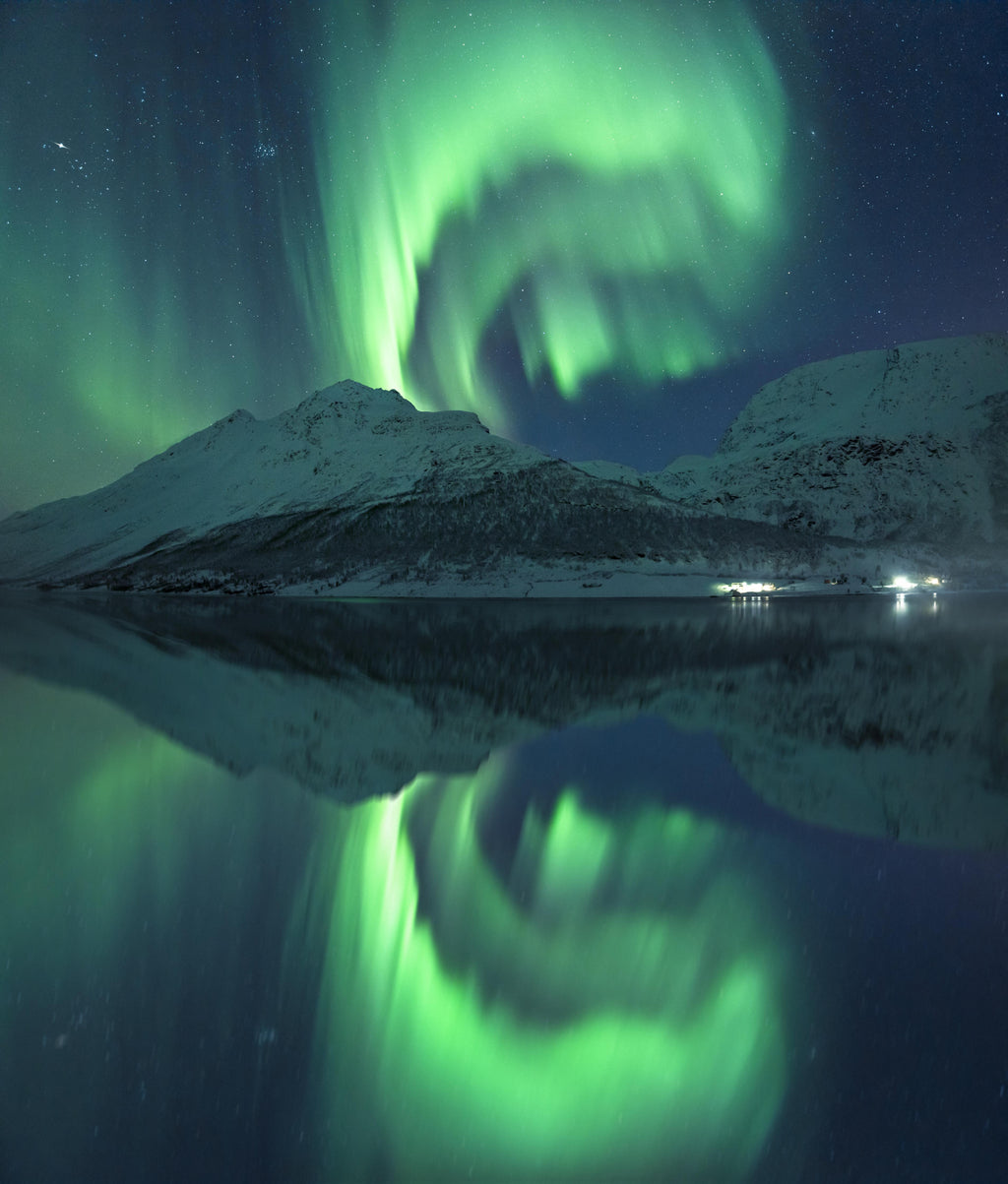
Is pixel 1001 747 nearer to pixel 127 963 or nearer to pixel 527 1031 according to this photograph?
pixel 527 1031

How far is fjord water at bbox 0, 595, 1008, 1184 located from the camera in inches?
190

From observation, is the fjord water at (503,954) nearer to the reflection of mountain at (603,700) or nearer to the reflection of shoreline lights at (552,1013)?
the reflection of shoreline lights at (552,1013)

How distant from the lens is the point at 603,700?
65.1 feet

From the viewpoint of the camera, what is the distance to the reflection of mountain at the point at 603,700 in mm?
12094

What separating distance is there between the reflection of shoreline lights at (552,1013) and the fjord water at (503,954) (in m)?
0.03

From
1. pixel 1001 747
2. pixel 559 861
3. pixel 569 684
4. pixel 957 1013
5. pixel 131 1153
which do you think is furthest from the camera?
pixel 569 684

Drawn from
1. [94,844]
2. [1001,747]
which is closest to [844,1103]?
[94,844]

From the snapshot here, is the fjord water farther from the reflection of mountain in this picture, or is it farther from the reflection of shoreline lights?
the reflection of mountain

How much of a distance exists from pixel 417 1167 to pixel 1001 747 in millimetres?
13148

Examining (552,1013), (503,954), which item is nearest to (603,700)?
(503,954)

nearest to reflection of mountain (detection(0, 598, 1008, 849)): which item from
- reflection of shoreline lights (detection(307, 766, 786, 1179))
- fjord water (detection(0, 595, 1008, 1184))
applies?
fjord water (detection(0, 595, 1008, 1184))

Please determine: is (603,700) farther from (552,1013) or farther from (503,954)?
(552,1013)

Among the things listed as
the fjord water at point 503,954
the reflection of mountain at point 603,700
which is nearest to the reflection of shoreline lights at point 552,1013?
the fjord water at point 503,954

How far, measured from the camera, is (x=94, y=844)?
9.35 m
